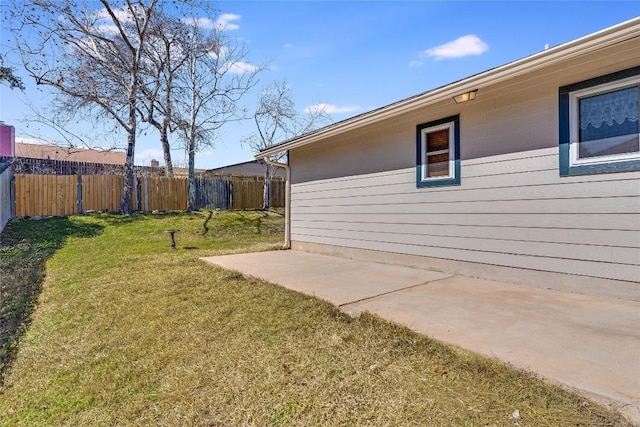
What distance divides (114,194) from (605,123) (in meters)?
14.4

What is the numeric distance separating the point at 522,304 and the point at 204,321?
9.90 feet

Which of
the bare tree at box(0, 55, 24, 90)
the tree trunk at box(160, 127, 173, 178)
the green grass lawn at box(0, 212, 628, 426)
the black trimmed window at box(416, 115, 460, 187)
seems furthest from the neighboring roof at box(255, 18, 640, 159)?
the tree trunk at box(160, 127, 173, 178)

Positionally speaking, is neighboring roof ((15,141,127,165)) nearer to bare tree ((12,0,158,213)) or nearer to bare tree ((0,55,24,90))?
bare tree ((12,0,158,213))

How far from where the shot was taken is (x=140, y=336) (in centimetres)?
294

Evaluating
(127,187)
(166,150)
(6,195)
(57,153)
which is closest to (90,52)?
(166,150)

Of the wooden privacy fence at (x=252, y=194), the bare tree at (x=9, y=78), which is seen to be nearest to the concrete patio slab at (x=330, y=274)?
the bare tree at (x=9, y=78)

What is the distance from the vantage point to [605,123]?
3350mm

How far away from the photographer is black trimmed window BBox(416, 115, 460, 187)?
15.4ft

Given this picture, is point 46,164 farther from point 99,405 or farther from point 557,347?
point 557,347

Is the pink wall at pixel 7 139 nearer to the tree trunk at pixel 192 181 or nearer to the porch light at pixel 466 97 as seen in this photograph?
the tree trunk at pixel 192 181

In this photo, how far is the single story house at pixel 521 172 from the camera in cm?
324

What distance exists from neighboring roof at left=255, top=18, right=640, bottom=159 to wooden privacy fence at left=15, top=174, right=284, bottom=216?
36.1 ft

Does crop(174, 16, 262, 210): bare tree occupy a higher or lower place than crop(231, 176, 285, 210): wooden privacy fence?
higher

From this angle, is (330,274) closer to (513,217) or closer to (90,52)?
(513,217)
